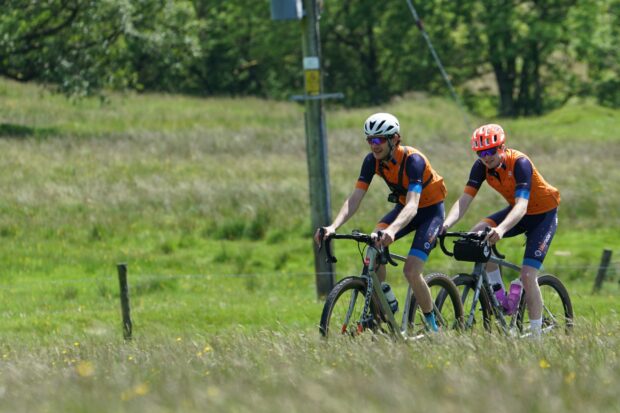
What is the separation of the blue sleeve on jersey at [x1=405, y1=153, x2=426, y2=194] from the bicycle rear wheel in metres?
0.85

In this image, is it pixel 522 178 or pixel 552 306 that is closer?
pixel 522 178

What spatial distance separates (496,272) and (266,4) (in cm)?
4662

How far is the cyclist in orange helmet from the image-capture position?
9445 millimetres

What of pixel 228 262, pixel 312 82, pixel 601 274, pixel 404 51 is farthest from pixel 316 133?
pixel 404 51

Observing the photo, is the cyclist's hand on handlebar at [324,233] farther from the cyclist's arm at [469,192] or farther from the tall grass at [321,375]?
the cyclist's arm at [469,192]

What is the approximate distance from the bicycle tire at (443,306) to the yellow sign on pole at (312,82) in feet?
20.5

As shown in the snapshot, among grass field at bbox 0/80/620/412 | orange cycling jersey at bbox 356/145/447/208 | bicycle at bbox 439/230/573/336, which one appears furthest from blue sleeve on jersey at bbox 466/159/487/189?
grass field at bbox 0/80/620/412

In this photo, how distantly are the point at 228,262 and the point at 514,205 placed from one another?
33.3 feet

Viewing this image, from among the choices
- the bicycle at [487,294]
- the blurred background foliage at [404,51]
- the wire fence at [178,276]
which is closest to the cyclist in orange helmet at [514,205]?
the bicycle at [487,294]

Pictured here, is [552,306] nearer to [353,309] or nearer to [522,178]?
[522,178]

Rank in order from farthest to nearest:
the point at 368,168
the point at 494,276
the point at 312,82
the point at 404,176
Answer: the point at 312,82
the point at 494,276
the point at 368,168
the point at 404,176

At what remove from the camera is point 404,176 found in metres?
9.64

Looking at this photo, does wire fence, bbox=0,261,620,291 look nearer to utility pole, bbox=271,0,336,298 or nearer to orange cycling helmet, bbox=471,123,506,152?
utility pole, bbox=271,0,336,298

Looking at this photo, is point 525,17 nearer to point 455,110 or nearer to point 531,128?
point 455,110
